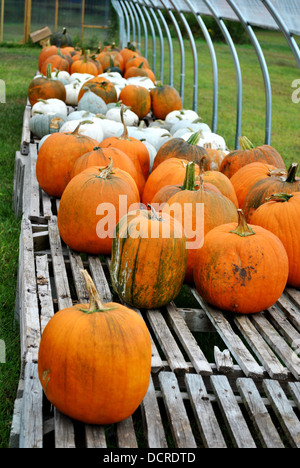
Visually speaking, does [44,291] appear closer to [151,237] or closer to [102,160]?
[151,237]

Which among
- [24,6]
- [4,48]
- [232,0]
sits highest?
[232,0]

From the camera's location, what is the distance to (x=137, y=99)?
5879 mm

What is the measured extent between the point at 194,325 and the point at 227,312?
152mm

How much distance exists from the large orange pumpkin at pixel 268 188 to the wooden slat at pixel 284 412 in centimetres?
117

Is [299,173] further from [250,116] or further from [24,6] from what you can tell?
[24,6]

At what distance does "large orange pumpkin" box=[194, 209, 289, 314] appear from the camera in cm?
233

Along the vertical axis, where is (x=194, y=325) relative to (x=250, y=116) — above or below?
above

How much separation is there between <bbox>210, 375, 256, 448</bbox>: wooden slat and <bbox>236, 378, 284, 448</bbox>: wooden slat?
4 cm

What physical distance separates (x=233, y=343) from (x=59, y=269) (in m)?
0.96

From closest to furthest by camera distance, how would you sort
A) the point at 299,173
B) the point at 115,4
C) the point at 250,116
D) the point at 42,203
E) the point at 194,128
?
1. the point at 42,203
2. the point at 194,128
3. the point at 299,173
4. the point at 250,116
5. the point at 115,4

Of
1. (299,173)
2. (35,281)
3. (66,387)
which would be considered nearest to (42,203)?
(35,281)

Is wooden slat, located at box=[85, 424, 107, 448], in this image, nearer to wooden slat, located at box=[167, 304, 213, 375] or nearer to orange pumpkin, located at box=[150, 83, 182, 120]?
wooden slat, located at box=[167, 304, 213, 375]

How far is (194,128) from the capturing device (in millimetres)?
4707

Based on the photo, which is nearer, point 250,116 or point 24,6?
point 250,116
